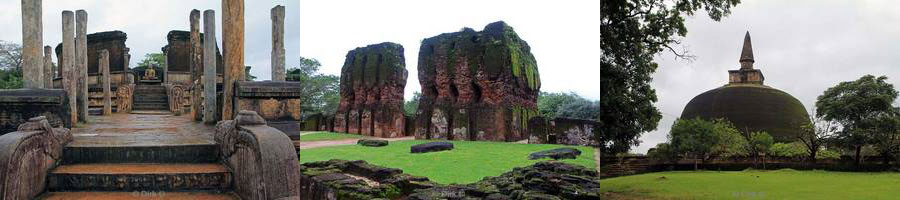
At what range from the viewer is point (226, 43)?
7648 millimetres

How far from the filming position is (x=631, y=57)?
26.6 ft

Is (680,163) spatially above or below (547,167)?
below

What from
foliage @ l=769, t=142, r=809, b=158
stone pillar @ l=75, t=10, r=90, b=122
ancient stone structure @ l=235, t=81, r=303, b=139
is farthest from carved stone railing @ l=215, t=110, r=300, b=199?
foliage @ l=769, t=142, r=809, b=158

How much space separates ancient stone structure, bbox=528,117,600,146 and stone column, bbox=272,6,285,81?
6092mm

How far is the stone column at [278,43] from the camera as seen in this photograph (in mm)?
9250

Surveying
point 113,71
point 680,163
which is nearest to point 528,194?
point 680,163

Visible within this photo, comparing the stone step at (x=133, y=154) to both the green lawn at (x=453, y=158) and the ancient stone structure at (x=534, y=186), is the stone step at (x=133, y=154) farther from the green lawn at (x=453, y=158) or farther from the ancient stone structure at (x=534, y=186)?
the ancient stone structure at (x=534, y=186)

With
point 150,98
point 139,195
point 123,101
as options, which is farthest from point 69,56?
point 150,98

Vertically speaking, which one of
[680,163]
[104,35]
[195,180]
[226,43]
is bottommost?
[680,163]

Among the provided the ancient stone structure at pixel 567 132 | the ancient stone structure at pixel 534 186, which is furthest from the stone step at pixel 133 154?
the ancient stone structure at pixel 567 132

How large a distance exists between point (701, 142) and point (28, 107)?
19.8m

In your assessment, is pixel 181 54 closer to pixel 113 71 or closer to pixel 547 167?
pixel 113 71

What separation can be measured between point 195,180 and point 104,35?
26387mm

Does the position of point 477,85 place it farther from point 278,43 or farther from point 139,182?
point 278,43
